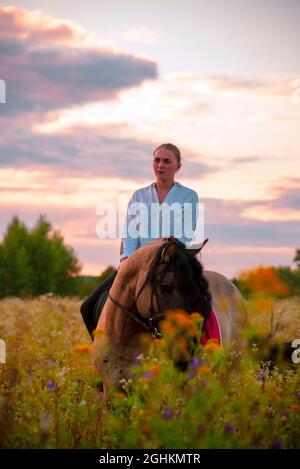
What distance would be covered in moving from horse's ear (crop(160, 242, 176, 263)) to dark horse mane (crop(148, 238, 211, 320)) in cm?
2

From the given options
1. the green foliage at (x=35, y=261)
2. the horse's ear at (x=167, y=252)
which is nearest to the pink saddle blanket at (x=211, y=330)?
the horse's ear at (x=167, y=252)

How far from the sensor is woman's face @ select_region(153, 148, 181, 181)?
7887mm

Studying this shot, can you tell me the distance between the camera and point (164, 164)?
26.0ft

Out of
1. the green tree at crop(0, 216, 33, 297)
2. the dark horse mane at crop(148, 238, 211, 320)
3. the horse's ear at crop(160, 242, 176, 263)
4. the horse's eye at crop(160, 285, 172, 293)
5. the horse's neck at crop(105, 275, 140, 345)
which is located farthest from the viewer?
the green tree at crop(0, 216, 33, 297)

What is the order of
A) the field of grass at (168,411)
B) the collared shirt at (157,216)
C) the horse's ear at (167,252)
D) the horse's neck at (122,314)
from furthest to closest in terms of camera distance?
the collared shirt at (157,216) → the horse's neck at (122,314) → the horse's ear at (167,252) → the field of grass at (168,411)

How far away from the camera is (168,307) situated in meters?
6.12

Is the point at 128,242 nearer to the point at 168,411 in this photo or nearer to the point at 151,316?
the point at 151,316

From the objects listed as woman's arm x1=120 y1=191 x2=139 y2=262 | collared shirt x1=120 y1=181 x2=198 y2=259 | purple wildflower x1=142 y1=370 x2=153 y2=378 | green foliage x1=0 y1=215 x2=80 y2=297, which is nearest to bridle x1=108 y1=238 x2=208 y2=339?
woman's arm x1=120 y1=191 x2=139 y2=262

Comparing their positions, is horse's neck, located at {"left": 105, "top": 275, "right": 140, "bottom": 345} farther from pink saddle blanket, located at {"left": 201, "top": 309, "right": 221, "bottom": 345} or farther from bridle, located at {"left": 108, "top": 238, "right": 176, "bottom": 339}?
pink saddle blanket, located at {"left": 201, "top": 309, "right": 221, "bottom": 345}

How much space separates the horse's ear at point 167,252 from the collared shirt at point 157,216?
1311mm

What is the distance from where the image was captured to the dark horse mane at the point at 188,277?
6.04m

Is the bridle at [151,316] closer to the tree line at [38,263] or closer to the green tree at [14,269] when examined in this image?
the tree line at [38,263]

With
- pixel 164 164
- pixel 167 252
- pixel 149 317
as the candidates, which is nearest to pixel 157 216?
pixel 164 164
